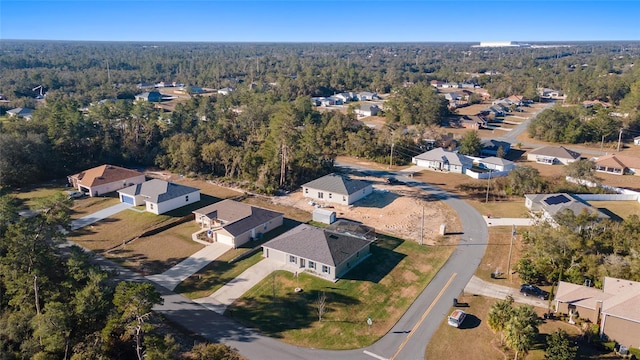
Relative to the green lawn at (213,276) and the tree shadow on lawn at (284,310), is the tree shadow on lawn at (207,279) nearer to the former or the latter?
the green lawn at (213,276)

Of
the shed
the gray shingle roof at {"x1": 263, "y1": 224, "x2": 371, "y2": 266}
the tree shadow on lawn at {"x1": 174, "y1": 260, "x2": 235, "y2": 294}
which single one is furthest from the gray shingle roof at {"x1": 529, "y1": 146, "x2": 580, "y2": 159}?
the tree shadow on lawn at {"x1": 174, "y1": 260, "x2": 235, "y2": 294}

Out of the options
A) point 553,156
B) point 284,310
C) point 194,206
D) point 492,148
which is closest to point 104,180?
point 194,206

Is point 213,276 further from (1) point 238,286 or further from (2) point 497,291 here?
(2) point 497,291

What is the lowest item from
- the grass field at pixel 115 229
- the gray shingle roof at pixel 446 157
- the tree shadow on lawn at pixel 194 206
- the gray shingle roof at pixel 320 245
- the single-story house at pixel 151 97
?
the grass field at pixel 115 229

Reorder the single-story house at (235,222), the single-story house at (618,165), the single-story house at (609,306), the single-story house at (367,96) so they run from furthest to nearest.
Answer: the single-story house at (367,96), the single-story house at (618,165), the single-story house at (235,222), the single-story house at (609,306)

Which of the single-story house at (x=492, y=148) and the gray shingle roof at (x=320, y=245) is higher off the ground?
the single-story house at (x=492, y=148)

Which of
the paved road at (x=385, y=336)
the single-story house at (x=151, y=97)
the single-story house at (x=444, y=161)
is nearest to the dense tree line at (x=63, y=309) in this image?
the paved road at (x=385, y=336)

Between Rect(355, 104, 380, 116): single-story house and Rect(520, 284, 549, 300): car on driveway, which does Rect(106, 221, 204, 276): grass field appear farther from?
Rect(355, 104, 380, 116): single-story house
